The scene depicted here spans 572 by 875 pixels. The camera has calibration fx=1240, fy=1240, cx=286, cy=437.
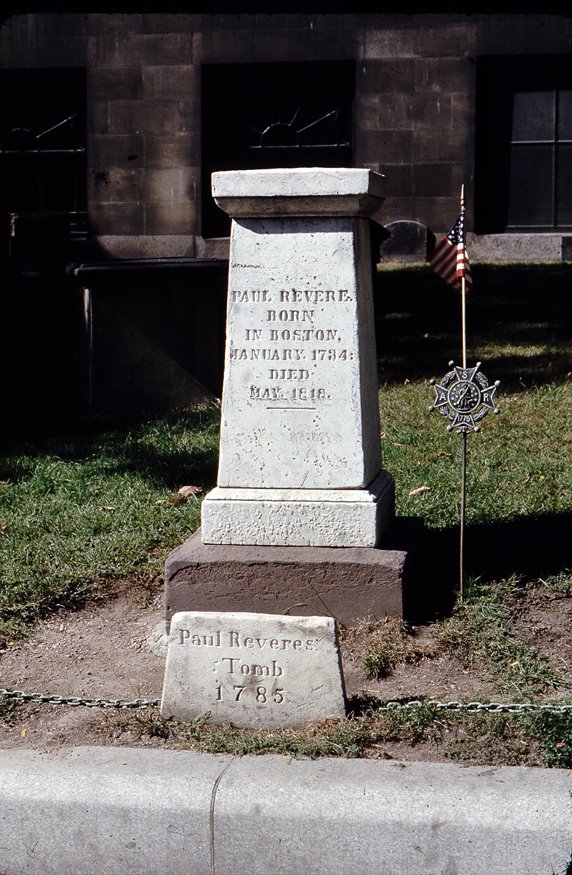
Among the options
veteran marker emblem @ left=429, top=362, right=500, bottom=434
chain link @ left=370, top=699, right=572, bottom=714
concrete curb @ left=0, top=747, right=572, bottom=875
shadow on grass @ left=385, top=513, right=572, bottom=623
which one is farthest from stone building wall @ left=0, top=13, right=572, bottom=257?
concrete curb @ left=0, top=747, right=572, bottom=875

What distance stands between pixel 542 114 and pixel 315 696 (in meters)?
15.9

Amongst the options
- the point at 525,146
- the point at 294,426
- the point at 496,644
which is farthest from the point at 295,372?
the point at 525,146

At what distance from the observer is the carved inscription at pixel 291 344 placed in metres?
4.99

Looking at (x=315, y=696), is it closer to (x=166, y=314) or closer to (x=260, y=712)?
(x=260, y=712)

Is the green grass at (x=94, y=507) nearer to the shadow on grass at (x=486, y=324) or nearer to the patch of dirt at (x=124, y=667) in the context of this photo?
the patch of dirt at (x=124, y=667)

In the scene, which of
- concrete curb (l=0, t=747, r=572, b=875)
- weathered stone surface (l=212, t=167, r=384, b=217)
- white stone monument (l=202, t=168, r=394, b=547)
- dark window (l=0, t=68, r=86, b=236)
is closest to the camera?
concrete curb (l=0, t=747, r=572, b=875)

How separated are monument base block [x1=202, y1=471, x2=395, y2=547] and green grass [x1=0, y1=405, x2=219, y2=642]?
2.73ft

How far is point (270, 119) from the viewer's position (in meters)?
19.0

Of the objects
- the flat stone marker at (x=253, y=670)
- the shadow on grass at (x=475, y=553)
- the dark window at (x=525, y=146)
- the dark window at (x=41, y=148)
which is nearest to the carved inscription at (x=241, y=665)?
the flat stone marker at (x=253, y=670)

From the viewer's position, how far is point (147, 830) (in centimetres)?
356

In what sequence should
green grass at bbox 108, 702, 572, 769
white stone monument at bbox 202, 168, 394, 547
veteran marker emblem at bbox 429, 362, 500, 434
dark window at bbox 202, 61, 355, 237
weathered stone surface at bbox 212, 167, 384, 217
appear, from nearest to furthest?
green grass at bbox 108, 702, 572, 769, weathered stone surface at bbox 212, 167, 384, 217, white stone monument at bbox 202, 168, 394, 547, veteran marker emblem at bbox 429, 362, 500, 434, dark window at bbox 202, 61, 355, 237

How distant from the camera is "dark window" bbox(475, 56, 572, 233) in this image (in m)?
18.4

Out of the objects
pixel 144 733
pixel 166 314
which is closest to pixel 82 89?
pixel 166 314

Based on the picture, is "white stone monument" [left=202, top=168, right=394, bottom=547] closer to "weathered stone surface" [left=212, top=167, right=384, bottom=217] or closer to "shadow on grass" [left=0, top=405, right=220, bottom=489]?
"weathered stone surface" [left=212, top=167, right=384, bottom=217]
